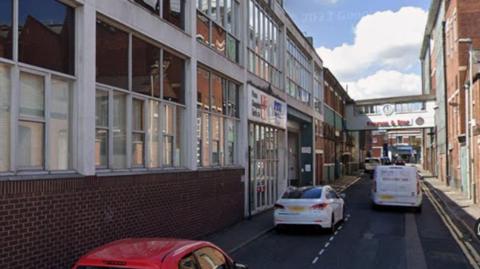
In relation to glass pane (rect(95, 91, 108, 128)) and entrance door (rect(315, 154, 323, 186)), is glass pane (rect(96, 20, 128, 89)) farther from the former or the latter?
entrance door (rect(315, 154, 323, 186))

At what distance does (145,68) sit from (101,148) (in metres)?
2.52

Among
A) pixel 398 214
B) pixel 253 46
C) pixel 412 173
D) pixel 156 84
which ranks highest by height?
pixel 253 46

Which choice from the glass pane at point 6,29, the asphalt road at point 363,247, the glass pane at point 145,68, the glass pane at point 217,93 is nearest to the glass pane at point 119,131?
the glass pane at point 145,68

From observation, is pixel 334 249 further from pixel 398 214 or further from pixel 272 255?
pixel 398 214

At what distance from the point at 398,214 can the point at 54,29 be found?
1623 centimetres

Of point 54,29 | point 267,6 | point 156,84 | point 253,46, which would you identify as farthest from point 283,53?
point 54,29

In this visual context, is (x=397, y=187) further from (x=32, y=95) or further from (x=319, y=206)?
(x=32, y=95)

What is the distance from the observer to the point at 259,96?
20.2m

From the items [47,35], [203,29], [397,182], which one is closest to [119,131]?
[47,35]

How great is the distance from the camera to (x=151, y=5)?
12.0m

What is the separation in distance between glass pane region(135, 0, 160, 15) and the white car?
261 inches

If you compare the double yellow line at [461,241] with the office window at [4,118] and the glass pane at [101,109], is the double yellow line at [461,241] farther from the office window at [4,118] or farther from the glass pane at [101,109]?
the office window at [4,118]

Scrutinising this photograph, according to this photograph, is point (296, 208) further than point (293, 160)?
No

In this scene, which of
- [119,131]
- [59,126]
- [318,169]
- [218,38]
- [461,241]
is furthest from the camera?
[318,169]
